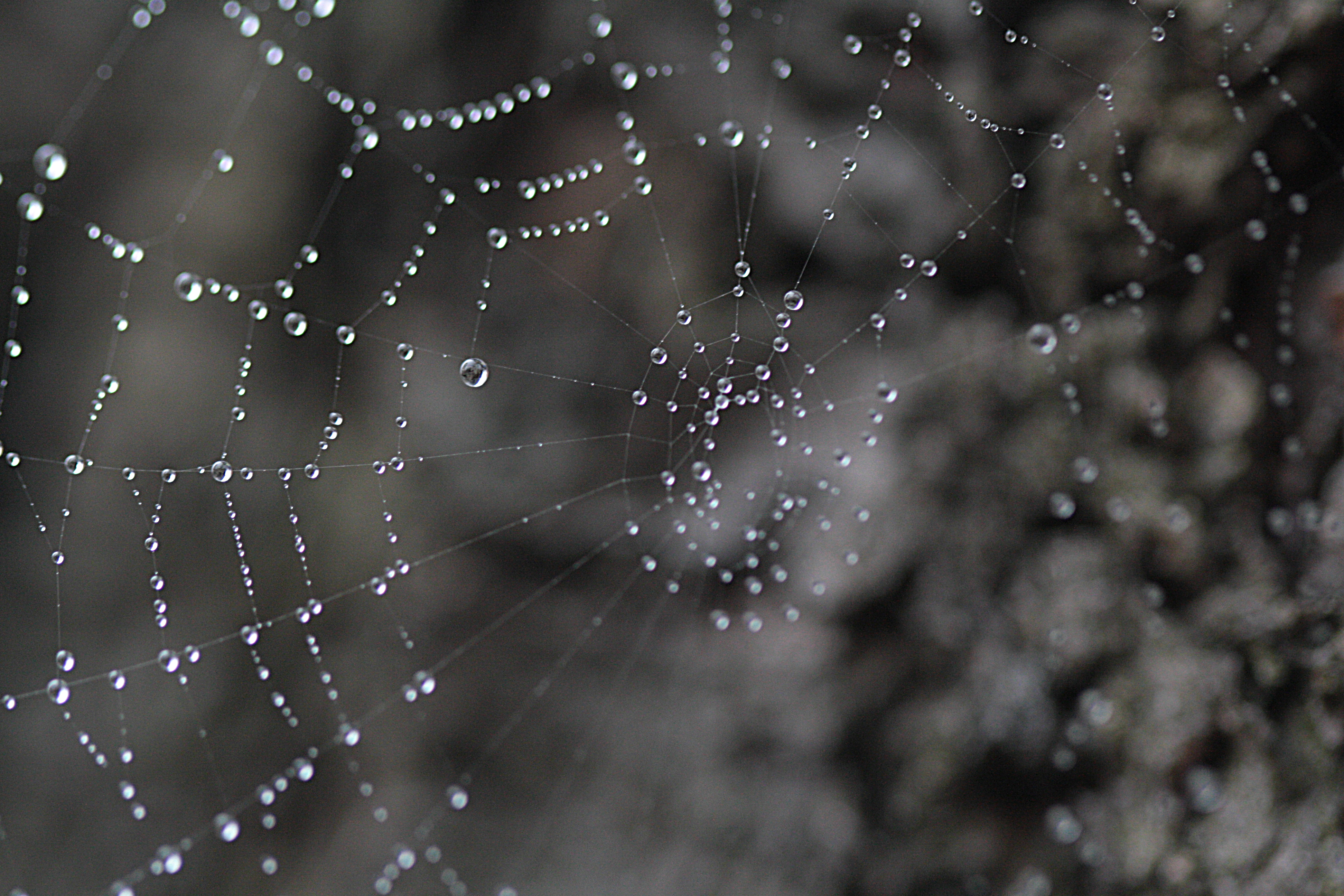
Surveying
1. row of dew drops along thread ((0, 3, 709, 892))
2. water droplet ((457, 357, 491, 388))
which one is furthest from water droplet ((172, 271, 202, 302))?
water droplet ((457, 357, 491, 388))

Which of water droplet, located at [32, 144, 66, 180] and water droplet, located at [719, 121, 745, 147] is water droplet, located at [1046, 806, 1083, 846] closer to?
water droplet, located at [719, 121, 745, 147]

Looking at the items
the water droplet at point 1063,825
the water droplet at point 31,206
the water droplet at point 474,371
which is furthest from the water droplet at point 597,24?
the water droplet at point 1063,825

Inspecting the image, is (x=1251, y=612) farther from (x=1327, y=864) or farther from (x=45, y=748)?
(x=45, y=748)

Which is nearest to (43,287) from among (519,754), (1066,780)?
(519,754)

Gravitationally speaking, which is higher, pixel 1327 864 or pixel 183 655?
pixel 1327 864

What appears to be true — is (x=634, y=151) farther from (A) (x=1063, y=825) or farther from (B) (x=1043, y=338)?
(A) (x=1063, y=825)

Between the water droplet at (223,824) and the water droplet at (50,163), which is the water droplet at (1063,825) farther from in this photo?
the water droplet at (50,163)
